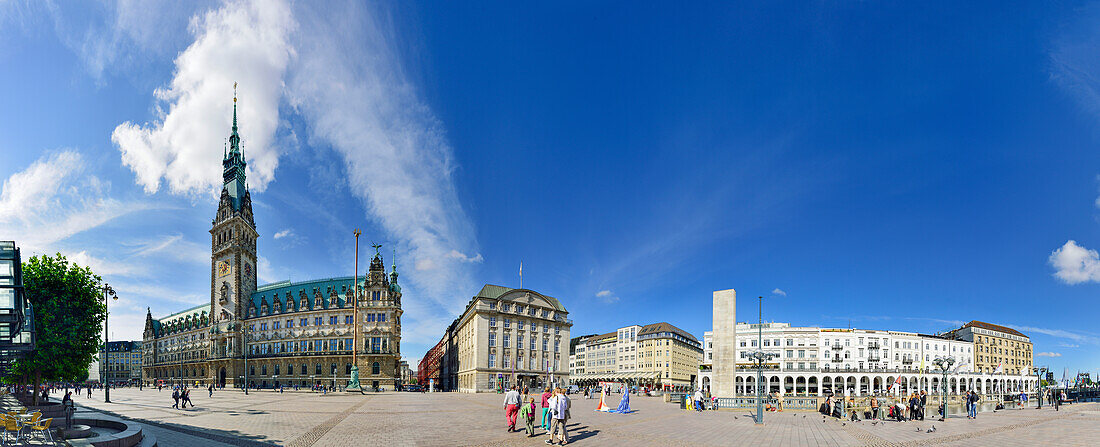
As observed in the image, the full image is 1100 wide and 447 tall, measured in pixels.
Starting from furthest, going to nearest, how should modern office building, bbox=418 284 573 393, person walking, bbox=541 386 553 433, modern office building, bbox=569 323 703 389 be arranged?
modern office building, bbox=569 323 703 389 → modern office building, bbox=418 284 573 393 → person walking, bbox=541 386 553 433

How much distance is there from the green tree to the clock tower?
262ft

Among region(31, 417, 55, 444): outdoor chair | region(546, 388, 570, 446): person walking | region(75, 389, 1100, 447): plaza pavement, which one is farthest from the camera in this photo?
region(75, 389, 1100, 447): plaza pavement

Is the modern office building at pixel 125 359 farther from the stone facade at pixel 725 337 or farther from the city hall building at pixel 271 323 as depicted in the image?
the stone facade at pixel 725 337

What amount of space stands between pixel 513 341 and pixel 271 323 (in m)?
45.4

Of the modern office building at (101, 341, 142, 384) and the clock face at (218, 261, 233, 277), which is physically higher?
the clock face at (218, 261, 233, 277)

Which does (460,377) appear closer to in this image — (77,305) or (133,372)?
(77,305)

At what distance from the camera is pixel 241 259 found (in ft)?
344

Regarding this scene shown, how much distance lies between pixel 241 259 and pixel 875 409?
10670 centimetres

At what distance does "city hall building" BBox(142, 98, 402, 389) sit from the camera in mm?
89812

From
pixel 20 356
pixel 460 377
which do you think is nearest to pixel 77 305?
pixel 20 356

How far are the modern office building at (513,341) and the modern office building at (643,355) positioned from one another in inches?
2336

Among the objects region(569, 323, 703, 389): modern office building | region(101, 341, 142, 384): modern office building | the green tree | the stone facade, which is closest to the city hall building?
the green tree

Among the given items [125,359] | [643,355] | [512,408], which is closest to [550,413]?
[512,408]

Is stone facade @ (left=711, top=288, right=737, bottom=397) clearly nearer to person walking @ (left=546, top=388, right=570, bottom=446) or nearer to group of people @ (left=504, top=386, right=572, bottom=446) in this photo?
group of people @ (left=504, top=386, right=572, bottom=446)
